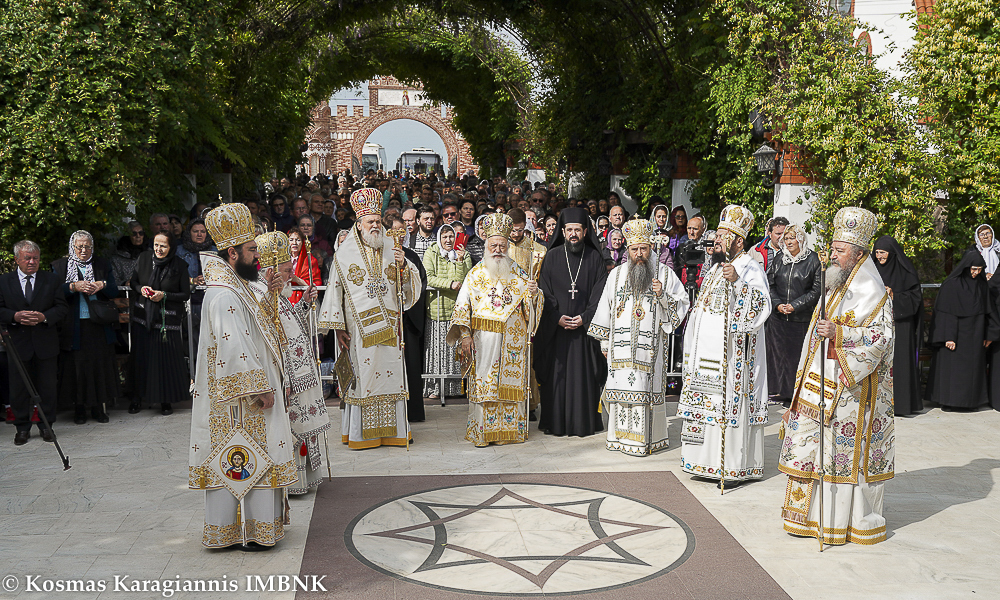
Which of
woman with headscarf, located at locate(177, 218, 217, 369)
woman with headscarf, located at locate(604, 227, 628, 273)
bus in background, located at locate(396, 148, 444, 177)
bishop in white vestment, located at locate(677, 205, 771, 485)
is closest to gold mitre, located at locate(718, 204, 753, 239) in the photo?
bishop in white vestment, located at locate(677, 205, 771, 485)

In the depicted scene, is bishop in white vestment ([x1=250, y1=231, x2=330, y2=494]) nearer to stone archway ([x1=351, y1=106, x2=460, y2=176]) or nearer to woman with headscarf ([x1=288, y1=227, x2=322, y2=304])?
woman with headscarf ([x1=288, y1=227, x2=322, y2=304])

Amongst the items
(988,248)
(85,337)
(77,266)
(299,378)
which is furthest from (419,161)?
(299,378)

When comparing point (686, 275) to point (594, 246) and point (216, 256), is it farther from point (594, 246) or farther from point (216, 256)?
point (216, 256)

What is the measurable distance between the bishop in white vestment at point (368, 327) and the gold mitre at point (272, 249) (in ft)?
4.17

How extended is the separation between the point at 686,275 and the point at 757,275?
2.79 meters

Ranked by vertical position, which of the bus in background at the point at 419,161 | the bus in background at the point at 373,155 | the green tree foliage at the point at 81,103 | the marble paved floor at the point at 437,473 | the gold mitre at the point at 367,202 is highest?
the bus in background at the point at 373,155

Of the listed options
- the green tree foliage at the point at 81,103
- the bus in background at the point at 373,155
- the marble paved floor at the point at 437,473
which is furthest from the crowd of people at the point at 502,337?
the bus in background at the point at 373,155

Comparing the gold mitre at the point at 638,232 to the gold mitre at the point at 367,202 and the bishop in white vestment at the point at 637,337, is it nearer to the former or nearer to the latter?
the bishop in white vestment at the point at 637,337

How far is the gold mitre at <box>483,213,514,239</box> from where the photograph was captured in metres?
6.97

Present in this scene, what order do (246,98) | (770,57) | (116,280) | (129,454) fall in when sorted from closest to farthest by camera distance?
1. (129,454)
2. (116,280)
3. (770,57)
4. (246,98)

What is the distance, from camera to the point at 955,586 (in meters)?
4.53

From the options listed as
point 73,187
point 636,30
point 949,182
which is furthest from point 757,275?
point 636,30

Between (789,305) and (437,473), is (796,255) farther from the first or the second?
(437,473)

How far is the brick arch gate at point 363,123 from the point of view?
47.6 meters
